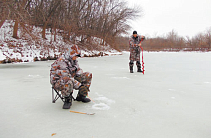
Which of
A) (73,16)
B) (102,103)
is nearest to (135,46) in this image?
(102,103)

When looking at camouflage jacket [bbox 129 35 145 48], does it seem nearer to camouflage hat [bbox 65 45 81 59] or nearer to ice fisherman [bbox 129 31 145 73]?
ice fisherman [bbox 129 31 145 73]

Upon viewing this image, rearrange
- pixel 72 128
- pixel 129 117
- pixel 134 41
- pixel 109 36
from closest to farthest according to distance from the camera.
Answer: pixel 72 128
pixel 129 117
pixel 134 41
pixel 109 36

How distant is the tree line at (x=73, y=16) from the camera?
1274cm

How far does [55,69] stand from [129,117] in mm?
1329

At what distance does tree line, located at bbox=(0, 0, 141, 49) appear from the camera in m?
12.7

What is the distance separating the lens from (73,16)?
1750cm

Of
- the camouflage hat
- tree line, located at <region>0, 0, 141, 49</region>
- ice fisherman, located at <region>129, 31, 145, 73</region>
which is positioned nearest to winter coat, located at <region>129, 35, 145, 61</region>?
ice fisherman, located at <region>129, 31, 145, 73</region>

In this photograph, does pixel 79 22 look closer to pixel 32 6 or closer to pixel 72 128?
pixel 32 6

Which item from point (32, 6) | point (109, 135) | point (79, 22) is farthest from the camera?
point (79, 22)

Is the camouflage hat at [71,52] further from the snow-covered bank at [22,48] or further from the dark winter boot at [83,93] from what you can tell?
the snow-covered bank at [22,48]

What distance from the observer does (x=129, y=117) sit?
2500 mm

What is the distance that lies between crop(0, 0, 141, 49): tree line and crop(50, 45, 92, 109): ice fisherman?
7.15 m

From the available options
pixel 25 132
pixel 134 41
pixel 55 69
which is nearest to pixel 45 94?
pixel 55 69

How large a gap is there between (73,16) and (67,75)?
15.9 meters
